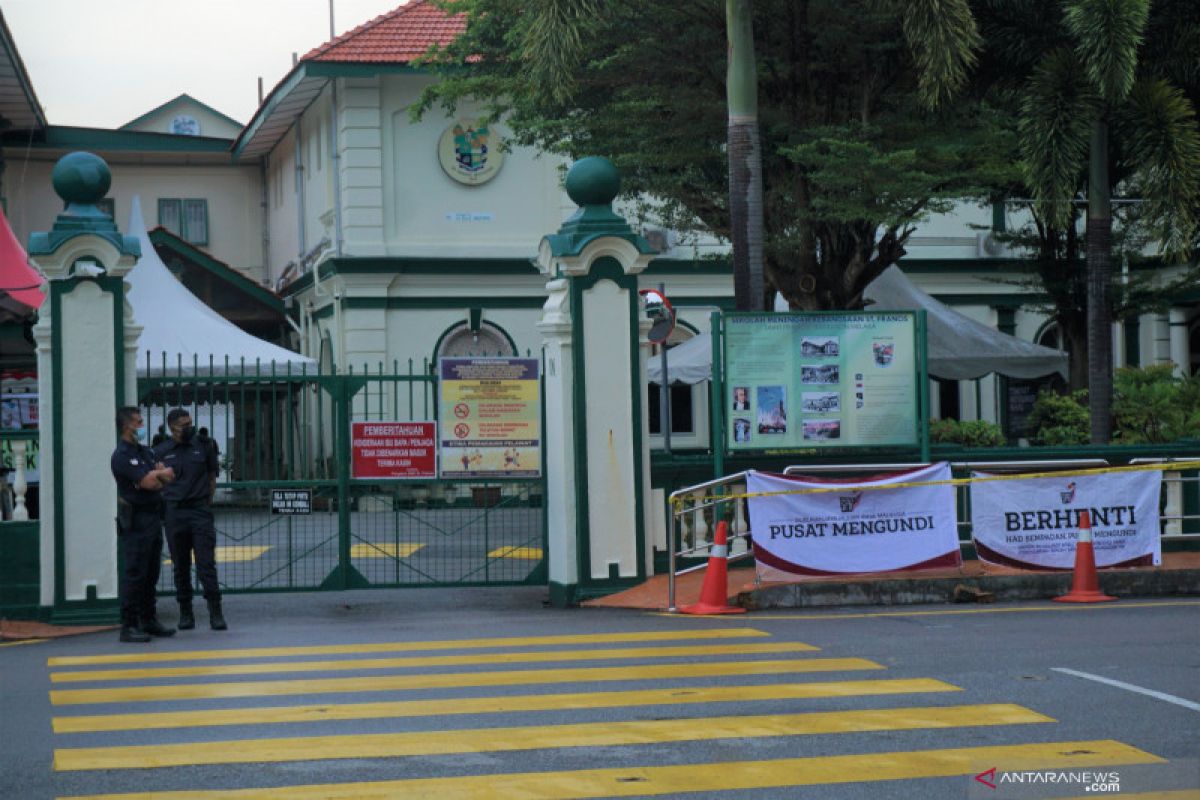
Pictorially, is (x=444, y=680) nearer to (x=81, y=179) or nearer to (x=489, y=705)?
(x=489, y=705)

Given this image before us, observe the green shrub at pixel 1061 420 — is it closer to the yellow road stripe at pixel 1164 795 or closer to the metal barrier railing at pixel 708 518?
the metal barrier railing at pixel 708 518

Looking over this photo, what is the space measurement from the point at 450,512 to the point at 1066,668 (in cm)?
786

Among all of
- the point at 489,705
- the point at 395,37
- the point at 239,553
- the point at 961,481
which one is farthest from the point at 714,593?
the point at 395,37

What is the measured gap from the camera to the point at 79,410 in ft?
47.5

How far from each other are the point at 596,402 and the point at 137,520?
14.5 ft

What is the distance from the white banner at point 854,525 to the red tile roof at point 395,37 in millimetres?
20213

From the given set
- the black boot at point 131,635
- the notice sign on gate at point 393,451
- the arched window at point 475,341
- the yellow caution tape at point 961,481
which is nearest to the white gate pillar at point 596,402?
the yellow caution tape at point 961,481

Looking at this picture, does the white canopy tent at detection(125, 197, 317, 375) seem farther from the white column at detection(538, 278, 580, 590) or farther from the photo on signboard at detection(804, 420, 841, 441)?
the photo on signboard at detection(804, 420, 841, 441)

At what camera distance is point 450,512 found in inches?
675

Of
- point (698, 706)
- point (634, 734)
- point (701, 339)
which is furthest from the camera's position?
point (701, 339)

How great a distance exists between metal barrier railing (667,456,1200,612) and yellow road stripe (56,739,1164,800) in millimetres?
6754

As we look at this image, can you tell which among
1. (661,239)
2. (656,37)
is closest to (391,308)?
(661,239)

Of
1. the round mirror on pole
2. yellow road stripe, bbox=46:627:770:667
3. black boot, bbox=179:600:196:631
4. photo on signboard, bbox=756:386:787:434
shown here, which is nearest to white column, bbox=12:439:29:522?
black boot, bbox=179:600:196:631

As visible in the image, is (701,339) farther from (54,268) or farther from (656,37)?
(54,268)
